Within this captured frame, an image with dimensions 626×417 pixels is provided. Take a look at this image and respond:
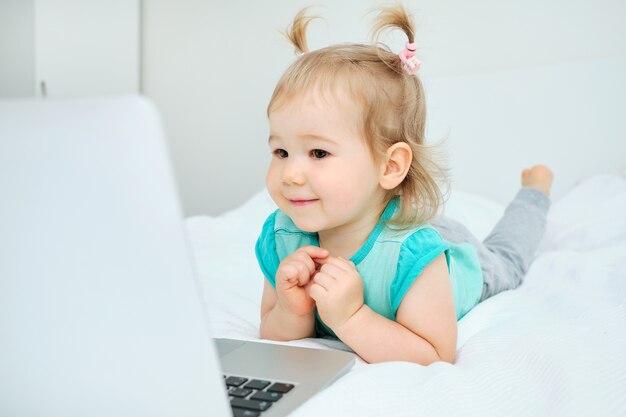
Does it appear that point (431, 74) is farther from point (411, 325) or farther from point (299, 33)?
point (411, 325)

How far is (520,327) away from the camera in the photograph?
0.95 m

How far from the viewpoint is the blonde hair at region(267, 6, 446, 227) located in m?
0.89

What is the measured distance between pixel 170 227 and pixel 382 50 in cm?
66

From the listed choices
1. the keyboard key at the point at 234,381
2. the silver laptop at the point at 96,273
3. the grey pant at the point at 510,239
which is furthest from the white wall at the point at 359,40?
the silver laptop at the point at 96,273

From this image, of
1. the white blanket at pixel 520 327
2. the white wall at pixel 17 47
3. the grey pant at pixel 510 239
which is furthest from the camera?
the white wall at pixel 17 47

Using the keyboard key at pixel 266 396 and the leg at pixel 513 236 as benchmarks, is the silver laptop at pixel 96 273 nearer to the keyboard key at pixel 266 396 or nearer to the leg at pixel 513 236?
the keyboard key at pixel 266 396

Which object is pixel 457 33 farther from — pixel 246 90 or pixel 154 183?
pixel 154 183

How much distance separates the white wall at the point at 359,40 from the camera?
2043 millimetres

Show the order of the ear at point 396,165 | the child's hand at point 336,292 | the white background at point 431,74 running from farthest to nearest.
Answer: the white background at point 431,74
the ear at point 396,165
the child's hand at point 336,292

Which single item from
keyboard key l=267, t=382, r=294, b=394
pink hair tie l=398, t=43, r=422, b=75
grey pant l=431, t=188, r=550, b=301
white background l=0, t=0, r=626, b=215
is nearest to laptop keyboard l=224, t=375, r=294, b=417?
keyboard key l=267, t=382, r=294, b=394

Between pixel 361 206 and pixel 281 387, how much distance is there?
1.19ft

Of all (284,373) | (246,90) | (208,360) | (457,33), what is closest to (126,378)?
(208,360)

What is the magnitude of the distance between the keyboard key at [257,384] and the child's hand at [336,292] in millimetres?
215

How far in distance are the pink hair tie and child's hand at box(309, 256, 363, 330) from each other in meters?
0.30
